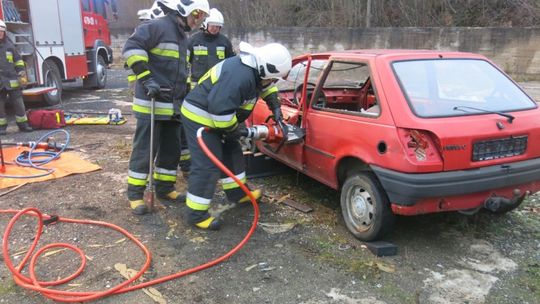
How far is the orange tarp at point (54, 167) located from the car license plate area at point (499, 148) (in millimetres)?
4217

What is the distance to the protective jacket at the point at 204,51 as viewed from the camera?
19.2 ft

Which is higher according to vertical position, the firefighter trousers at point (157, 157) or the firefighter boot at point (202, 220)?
the firefighter trousers at point (157, 157)

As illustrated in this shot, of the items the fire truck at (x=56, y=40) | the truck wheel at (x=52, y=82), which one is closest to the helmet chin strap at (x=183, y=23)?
the fire truck at (x=56, y=40)

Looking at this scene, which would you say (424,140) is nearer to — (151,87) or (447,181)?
(447,181)

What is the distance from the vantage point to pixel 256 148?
17.9 feet

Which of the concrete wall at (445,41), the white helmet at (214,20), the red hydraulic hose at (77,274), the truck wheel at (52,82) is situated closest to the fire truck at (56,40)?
the truck wheel at (52,82)

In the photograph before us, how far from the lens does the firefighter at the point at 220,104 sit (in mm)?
3543

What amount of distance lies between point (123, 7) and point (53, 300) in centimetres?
2540

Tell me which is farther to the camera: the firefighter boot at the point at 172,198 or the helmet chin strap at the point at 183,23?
the firefighter boot at the point at 172,198

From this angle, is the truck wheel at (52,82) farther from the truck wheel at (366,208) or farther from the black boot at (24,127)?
the truck wheel at (366,208)

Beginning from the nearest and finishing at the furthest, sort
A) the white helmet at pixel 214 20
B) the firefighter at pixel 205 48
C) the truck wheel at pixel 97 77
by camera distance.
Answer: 1. the white helmet at pixel 214 20
2. the firefighter at pixel 205 48
3. the truck wheel at pixel 97 77

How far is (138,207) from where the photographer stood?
414cm

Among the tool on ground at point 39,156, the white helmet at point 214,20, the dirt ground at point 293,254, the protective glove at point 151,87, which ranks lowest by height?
the dirt ground at point 293,254

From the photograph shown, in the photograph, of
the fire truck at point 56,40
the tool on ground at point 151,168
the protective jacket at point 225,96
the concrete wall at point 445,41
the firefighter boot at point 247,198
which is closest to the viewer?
the protective jacket at point 225,96
